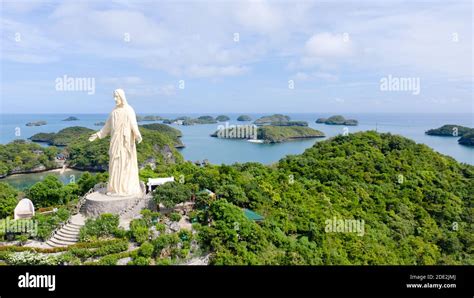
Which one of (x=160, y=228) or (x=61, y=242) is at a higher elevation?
(x=160, y=228)

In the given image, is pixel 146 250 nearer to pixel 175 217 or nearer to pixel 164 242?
pixel 164 242

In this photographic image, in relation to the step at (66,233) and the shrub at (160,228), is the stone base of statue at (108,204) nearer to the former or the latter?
the step at (66,233)

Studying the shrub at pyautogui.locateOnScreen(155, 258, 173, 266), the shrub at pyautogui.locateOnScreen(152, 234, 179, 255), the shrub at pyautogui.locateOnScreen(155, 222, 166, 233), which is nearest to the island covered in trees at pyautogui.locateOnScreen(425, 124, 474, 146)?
the shrub at pyautogui.locateOnScreen(155, 222, 166, 233)

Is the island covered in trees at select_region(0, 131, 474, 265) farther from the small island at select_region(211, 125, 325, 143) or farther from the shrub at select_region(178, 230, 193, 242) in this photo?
the small island at select_region(211, 125, 325, 143)

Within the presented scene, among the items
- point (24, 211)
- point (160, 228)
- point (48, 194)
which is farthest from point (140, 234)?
point (48, 194)

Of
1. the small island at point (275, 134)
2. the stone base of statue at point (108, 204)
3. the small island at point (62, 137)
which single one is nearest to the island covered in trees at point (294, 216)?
the stone base of statue at point (108, 204)

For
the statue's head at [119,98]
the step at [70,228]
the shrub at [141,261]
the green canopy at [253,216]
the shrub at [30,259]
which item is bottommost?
the shrub at [30,259]
